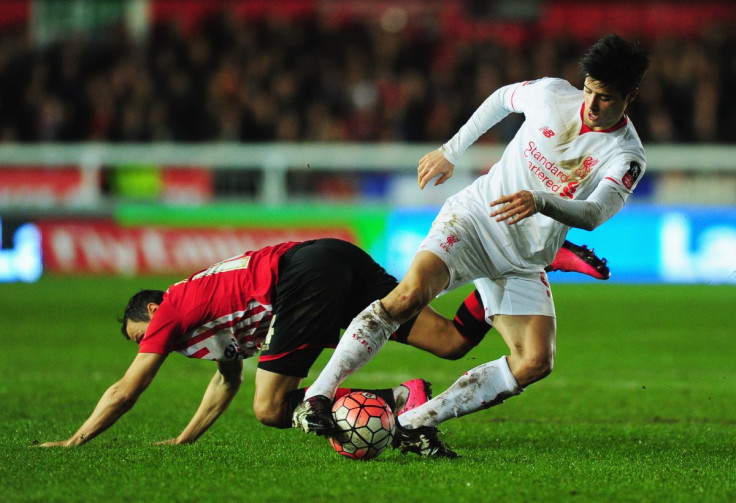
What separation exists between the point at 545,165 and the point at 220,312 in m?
1.81

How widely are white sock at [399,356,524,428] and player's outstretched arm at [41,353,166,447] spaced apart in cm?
127

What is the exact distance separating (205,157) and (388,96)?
3.40m

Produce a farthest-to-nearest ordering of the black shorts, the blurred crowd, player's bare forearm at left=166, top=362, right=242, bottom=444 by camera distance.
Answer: the blurred crowd, player's bare forearm at left=166, top=362, right=242, bottom=444, the black shorts

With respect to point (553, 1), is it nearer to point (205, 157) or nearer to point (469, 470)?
point (205, 157)

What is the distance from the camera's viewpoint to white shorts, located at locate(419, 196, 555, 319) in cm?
529

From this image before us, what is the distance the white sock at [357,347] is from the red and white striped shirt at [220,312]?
587mm

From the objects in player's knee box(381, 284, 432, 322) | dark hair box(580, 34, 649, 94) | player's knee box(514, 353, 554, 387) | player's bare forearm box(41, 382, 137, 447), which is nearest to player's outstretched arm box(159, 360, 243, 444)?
player's bare forearm box(41, 382, 137, 447)

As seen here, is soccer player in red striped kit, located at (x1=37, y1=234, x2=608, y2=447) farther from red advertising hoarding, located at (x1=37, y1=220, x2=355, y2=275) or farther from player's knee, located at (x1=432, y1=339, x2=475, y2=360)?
red advertising hoarding, located at (x1=37, y1=220, x2=355, y2=275)

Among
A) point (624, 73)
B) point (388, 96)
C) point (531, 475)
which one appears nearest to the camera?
point (531, 475)

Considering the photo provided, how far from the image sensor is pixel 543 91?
5.39 metres

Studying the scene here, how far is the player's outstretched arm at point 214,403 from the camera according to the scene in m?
5.61

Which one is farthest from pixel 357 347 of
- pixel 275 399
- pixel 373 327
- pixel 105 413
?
pixel 105 413

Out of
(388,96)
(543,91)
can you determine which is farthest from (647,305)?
(543,91)

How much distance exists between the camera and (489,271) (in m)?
5.41
